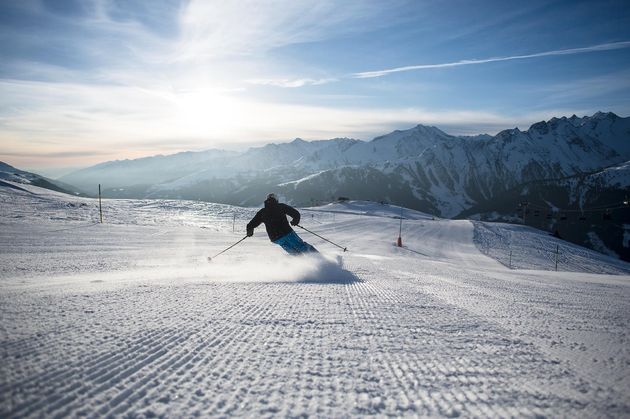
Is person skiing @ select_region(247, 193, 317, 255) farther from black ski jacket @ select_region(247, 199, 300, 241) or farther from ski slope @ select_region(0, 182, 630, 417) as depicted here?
ski slope @ select_region(0, 182, 630, 417)

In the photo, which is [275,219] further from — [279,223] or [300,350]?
[300,350]

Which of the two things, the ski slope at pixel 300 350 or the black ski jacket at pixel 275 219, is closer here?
the ski slope at pixel 300 350

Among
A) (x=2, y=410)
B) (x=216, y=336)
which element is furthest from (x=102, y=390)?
(x=216, y=336)

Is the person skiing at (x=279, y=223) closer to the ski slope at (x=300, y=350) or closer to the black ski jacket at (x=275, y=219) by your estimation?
the black ski jacket at (x=275, y=219)

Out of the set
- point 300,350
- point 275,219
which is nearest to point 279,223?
point 275,219

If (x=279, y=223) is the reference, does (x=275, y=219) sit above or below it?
above

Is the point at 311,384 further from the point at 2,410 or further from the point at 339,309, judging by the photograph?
the point at 339,309

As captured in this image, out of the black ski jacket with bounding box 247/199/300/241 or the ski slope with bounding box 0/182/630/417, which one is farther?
the black ski jacket with bounding box 247/199/300/241

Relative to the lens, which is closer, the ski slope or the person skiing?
the ski slope

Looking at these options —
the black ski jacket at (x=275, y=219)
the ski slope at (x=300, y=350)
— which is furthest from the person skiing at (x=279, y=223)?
the ski slope at (x=300, y=350)

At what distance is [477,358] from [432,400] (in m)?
0.92

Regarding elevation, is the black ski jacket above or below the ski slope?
above

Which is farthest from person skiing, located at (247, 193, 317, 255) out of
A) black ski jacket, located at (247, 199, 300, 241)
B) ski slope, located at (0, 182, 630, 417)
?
ski slope, located at (0, 182, 630, 417)

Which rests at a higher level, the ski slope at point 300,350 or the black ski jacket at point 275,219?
the black ski jacket at point 275,219
